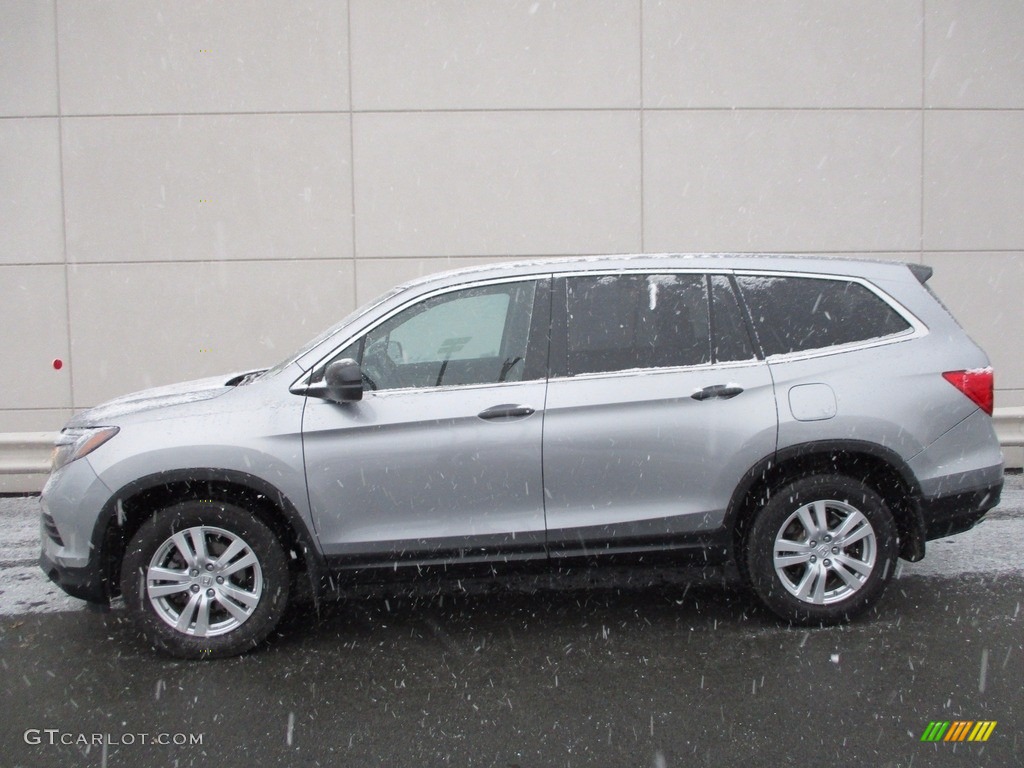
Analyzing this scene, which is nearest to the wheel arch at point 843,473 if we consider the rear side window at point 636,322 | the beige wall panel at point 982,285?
the rear side window at point 636,322

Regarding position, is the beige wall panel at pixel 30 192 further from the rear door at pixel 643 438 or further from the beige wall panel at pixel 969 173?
the beige wall panel at pixel 969 173

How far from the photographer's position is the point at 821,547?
4.31m

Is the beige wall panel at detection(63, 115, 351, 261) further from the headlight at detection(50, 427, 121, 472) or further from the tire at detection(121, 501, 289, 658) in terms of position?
the tire at detection(121, 501, 289, 658)

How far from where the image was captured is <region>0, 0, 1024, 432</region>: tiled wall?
32.1 ft

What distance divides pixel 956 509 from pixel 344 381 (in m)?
3.10

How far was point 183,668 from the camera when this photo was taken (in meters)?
4.09

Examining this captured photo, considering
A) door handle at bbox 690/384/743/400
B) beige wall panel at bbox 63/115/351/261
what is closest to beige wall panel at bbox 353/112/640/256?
beige wall panel at bbox 63/115/351/261

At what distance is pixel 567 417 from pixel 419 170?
638cm

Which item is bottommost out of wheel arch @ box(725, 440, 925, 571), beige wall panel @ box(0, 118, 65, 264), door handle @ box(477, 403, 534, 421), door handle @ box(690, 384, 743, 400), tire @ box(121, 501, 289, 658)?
tire @ box(121, 501, 289, 658)

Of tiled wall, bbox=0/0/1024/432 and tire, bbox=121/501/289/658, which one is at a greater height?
tiled wall, bbox=0/0/1024/432

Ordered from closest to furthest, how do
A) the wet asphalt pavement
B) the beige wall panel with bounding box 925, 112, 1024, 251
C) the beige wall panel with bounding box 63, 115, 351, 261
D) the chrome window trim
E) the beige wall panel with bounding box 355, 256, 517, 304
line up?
the wet asphalt pavement < the chrome window trim < the beige wall panel with bounding box 63, 115, 351, 261 < the beige wall panel with bounding box 355, 256, 517, 304 < the beige wall panel with bounding box 925, 112, 1024, 251

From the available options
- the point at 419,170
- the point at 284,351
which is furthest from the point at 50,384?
the point at 419,170

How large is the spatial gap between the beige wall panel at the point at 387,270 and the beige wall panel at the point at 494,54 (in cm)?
173
